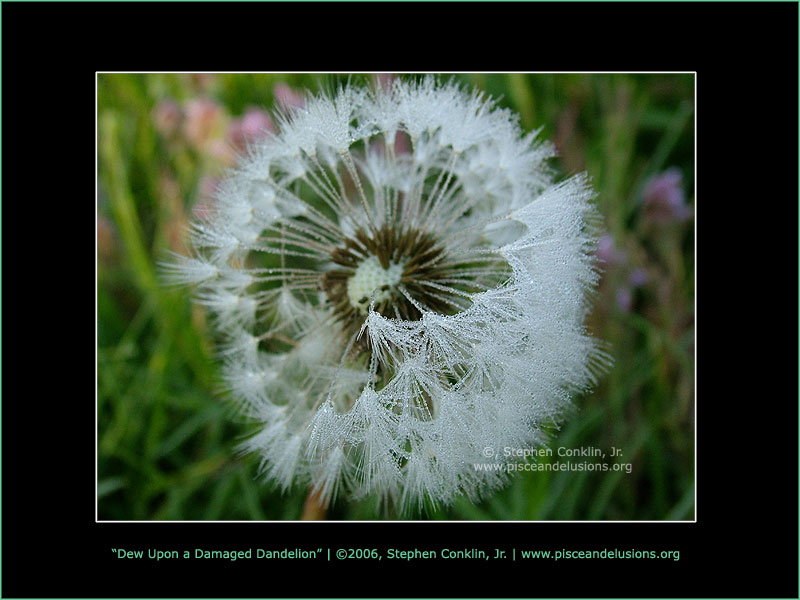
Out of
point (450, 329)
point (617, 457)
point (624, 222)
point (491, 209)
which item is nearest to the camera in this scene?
point (450, 329)

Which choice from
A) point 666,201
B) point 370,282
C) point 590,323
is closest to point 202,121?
point 370,282

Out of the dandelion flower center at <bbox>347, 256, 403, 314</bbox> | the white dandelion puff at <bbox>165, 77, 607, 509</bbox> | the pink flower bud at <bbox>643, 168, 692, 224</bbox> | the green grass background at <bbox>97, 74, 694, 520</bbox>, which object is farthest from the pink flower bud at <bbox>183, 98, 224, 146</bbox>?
the pink flower bud at <bbox>643, 168, 692, 224</bbox>

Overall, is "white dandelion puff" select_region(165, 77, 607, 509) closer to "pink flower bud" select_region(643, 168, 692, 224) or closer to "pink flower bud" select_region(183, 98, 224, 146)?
"pink flower bud" select_region(643, 168, 692, 224)

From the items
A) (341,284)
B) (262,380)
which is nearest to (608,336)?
(341,284)

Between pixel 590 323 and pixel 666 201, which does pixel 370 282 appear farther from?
pixel 666 201

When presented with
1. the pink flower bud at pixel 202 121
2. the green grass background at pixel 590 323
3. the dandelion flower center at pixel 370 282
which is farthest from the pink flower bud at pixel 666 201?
the pink flower bud at pixel 202 121

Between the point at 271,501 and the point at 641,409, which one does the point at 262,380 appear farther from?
the point at 641,409
